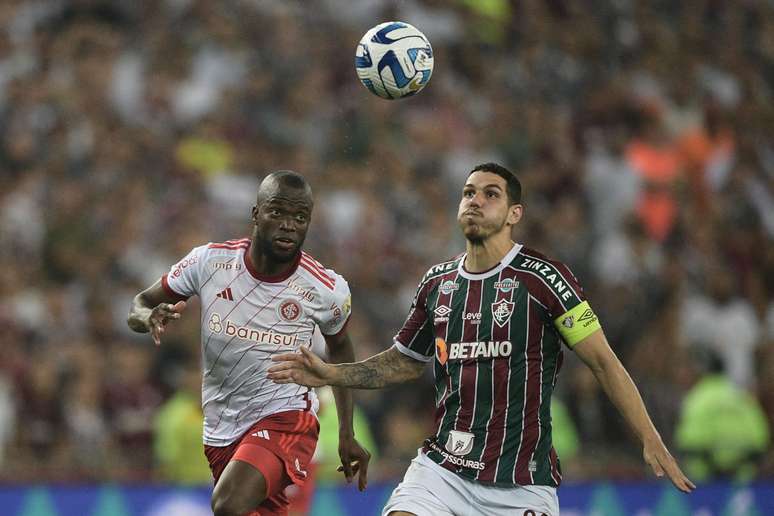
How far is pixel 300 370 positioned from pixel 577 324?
127 cm

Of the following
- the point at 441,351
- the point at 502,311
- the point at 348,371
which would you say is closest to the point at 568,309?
the point at 502,311

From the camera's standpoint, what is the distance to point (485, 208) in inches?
253

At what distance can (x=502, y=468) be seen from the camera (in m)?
6.21

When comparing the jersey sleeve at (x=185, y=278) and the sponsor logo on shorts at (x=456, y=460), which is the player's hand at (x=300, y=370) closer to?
the sponsor logo on shorts at (x=456, y=460)

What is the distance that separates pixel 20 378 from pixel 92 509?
148cm

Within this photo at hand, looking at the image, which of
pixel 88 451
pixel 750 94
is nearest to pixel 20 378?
pixel 88 451

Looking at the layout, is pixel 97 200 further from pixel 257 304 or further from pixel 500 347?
pixel 500 347

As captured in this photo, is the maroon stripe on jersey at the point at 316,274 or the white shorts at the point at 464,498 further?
the maroon stripe on jersey at the point at 316,274

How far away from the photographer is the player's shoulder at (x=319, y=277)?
272 inches

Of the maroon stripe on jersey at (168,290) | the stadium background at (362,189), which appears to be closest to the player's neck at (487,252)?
the maroon stripe on jersey at (168,290)

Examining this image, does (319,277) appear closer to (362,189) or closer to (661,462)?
(661,462)

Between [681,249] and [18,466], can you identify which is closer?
[18,466]

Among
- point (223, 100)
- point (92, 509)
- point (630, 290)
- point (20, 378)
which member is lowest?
point (92, 509)

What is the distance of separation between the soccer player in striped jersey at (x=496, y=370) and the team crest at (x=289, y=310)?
0.53 metres
